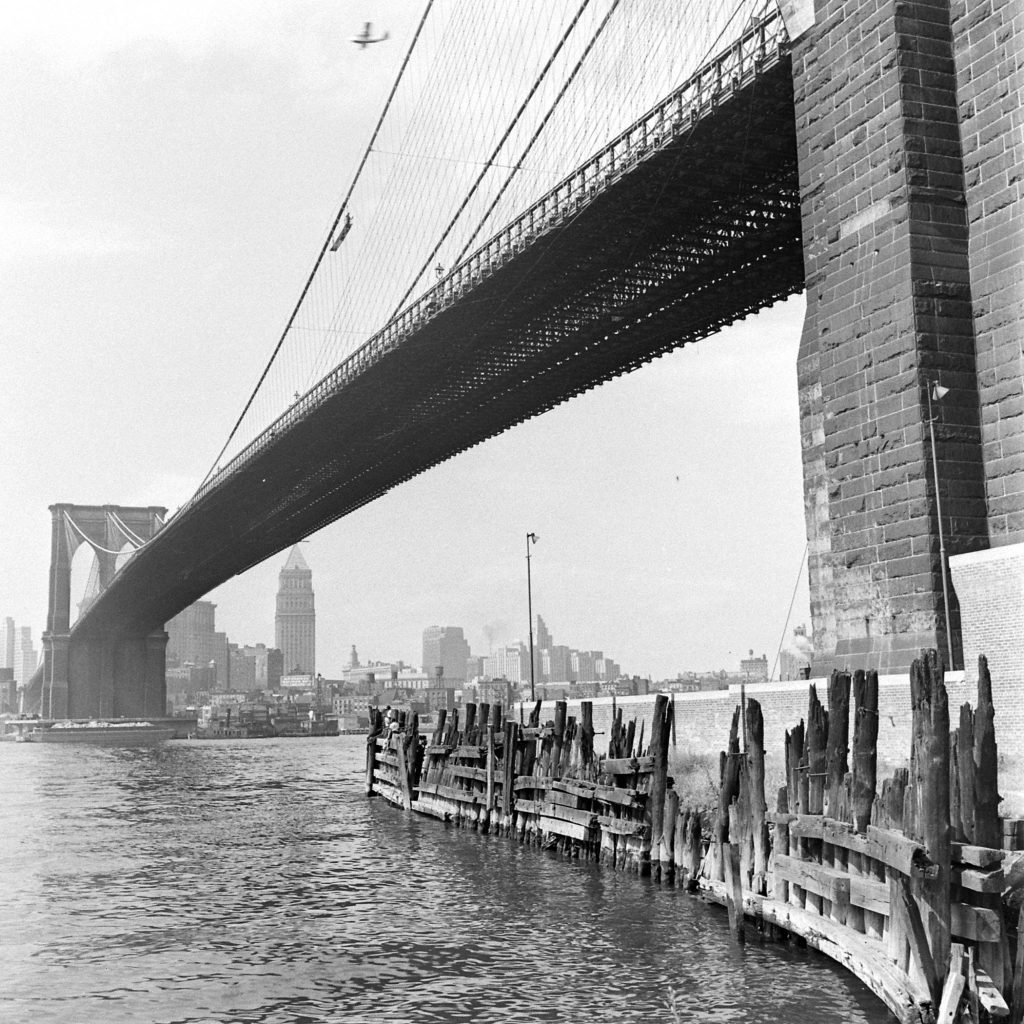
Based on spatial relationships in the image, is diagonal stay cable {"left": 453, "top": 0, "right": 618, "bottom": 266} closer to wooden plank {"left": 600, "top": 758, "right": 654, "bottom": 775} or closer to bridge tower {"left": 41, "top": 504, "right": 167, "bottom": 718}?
wooden plank {"left": 600, "top": 758, "right": 654, "bottom": 775}

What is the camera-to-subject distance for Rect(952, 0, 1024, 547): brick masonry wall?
19.8 meters

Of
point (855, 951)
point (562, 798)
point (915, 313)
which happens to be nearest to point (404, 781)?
point (562, 798)

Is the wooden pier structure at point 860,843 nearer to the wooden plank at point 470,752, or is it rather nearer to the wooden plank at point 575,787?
the wooden plank at point 575,787

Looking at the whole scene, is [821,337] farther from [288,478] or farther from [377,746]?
[288,478]

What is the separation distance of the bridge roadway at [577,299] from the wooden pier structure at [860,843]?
1359 centimetres

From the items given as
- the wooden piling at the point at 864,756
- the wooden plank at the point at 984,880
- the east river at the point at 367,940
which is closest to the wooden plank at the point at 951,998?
the wooden plank at the point at 984,880

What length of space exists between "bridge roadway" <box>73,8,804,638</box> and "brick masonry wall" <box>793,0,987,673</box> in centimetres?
344

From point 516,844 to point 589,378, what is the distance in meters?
23.2

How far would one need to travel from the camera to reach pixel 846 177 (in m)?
22.1

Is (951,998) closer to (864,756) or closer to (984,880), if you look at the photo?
(984,880)

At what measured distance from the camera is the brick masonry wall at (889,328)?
789 inches

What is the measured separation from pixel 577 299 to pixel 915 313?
61.2 feet

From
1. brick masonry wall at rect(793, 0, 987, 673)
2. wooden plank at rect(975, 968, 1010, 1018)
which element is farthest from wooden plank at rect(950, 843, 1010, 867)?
brick masonry wall at rect(793, 0, 987, 673)

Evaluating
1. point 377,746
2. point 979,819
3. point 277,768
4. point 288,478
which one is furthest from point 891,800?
point 277,768
